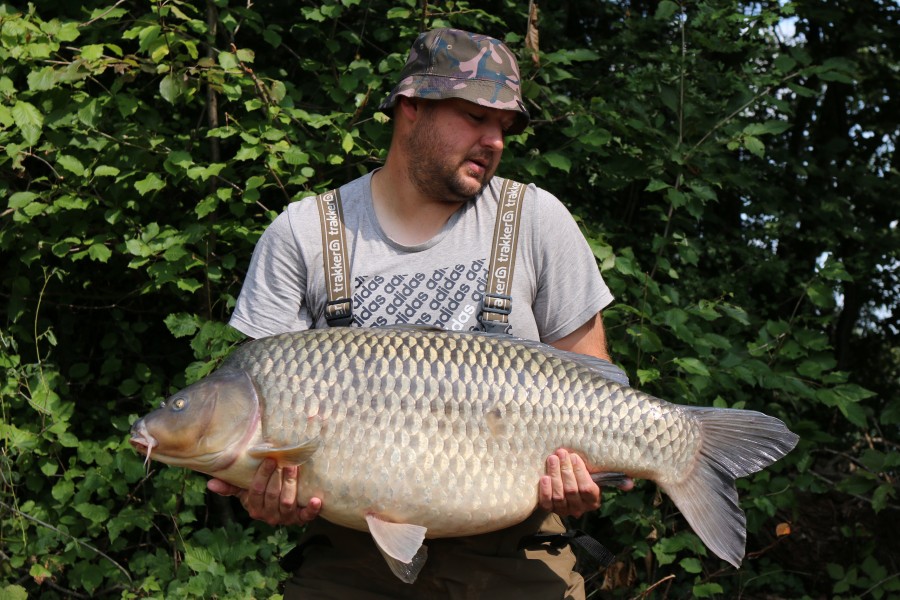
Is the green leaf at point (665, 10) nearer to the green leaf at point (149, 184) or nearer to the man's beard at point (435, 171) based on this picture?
the man's beard at point (435, 171)

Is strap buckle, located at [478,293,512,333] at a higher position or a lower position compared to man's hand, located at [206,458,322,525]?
higher

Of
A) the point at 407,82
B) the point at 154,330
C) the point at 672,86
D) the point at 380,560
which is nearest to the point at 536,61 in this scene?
the point at 672,86

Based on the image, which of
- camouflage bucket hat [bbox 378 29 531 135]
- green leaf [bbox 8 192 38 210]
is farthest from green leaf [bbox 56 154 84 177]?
camouflage bucket hat [bbox 378 29 531 135]

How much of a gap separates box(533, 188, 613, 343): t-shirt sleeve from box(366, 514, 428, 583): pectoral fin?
1.63ft

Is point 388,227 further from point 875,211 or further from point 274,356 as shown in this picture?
point 875,211

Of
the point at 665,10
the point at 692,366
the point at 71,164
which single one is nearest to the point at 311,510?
the point at 692,366

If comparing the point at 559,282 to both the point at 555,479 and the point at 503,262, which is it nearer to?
the point at 503,262

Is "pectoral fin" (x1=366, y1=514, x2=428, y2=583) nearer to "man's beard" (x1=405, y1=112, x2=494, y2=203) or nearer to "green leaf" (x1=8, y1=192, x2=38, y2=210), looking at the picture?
"man's beard" (x1=405, y1=112, x2=494, y2=203)

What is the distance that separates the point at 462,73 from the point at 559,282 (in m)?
0.44

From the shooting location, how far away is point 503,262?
1794 millimetres

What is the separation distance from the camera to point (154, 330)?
353cm

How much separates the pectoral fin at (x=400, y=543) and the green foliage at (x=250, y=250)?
1293 millimetres

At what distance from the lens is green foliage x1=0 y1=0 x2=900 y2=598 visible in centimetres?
290

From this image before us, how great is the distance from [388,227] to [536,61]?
1421 mm
